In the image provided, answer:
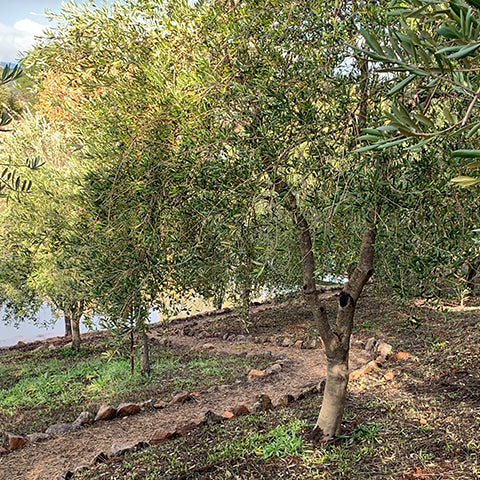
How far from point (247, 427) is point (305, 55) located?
188 inches

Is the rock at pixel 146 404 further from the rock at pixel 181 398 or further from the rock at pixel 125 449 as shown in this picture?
the rock at pixel 125 449

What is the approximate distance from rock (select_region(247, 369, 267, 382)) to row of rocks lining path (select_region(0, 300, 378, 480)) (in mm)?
109

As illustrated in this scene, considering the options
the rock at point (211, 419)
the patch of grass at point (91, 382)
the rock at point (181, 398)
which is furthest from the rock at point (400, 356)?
the rock at point (181, 398)

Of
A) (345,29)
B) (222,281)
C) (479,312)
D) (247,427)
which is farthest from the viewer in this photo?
(479,312)

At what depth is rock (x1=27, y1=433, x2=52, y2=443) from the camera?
738 centimetres

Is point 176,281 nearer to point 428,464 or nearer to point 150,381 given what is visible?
point 428,464

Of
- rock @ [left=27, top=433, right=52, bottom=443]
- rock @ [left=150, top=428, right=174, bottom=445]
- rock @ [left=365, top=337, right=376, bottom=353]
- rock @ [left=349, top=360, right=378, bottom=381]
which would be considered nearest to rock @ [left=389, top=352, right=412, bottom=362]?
rock @ [left=349, top=360, right=378, bottom=381]

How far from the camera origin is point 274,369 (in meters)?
9.94

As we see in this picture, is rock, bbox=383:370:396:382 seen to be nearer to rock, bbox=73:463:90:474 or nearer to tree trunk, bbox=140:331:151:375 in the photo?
rock, bbox=73:463:90:474

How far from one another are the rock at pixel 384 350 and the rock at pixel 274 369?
2152 millimetres

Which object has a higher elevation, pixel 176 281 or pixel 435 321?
pixel 176 281

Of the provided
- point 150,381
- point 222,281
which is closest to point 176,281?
point 222,281

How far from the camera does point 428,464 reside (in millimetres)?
4480

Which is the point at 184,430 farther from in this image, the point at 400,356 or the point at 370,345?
the point at 370,345
